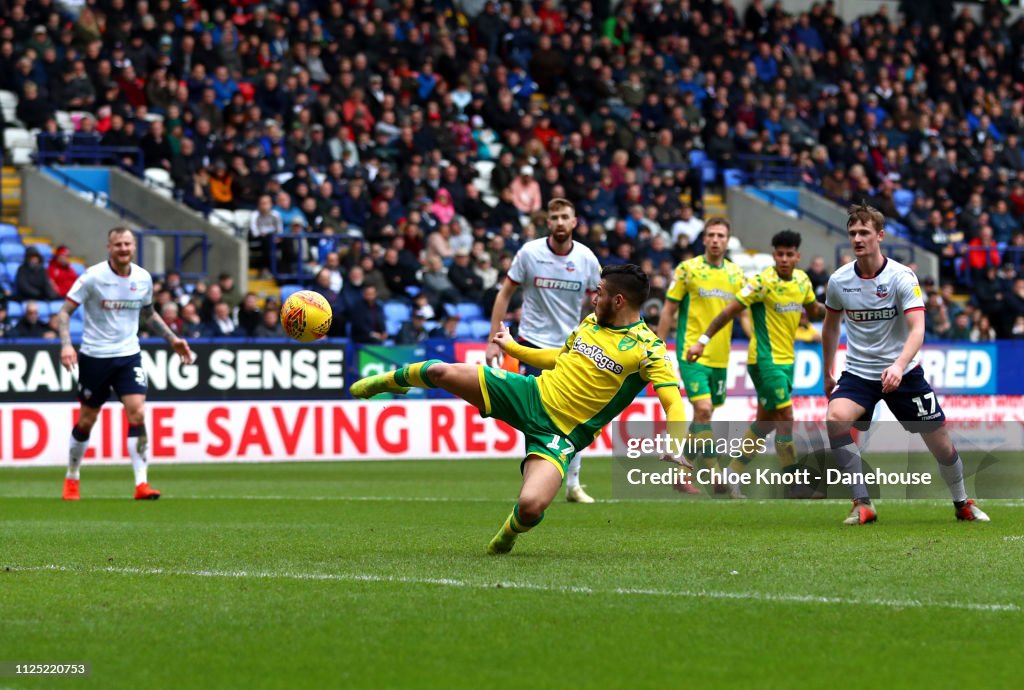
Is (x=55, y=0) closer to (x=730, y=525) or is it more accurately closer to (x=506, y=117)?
(x=506, y=117)

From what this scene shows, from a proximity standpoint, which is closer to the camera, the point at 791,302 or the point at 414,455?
the point at 791,302

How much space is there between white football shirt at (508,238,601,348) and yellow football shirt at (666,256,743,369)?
5.31ft

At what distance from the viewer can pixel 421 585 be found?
769 cm

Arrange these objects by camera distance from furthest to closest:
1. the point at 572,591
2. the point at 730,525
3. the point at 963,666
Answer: the point at 730,525, the point at 572,591, the point at 963,666

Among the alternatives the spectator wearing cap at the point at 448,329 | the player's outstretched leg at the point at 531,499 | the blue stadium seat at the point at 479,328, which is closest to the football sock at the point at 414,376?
the player's outstretched leg at the point at 531,499

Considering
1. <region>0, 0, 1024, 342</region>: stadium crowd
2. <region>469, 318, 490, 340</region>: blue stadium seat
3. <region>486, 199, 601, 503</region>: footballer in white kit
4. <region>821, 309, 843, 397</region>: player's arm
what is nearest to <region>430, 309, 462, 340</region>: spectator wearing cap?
<region>0, 0, 1024, 342</region>: stadium crowd

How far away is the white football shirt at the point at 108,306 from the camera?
14.4 meters

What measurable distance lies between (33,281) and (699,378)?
11391 mm

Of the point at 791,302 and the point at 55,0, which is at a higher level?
the point at 55,0

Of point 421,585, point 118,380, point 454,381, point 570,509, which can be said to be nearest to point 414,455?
point 118,380

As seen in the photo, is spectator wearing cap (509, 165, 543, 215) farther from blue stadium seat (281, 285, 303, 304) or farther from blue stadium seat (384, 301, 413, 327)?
blue stadium seat (281, 285, 303, 304)

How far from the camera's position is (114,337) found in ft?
47.6

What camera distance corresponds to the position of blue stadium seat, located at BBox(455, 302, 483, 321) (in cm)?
2542

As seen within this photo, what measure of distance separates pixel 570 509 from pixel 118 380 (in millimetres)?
4535
